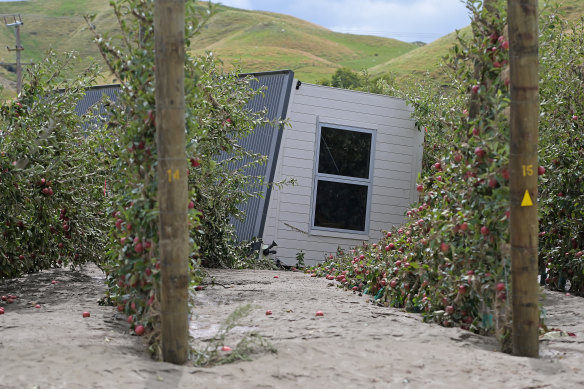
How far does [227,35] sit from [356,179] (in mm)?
123135

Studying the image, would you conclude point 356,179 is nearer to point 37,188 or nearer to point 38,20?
point 37,188

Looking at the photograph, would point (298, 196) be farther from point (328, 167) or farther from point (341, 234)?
point (341, 234)

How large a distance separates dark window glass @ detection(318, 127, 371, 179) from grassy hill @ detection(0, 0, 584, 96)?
195 feet

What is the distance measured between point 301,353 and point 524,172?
186cm

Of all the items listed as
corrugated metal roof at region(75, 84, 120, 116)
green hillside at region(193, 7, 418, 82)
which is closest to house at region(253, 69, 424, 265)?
corrugated metal roof at region(75, 84, 120, 116)

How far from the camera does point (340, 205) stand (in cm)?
1178

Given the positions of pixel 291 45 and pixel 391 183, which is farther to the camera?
pixel 291 45

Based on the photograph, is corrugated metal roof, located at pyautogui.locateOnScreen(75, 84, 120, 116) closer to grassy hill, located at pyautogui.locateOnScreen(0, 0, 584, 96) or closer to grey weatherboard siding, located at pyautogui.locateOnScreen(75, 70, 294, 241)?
grey weatherboard siding, located at pyautogui.locateOnScreen(75, 70, 294, 241)

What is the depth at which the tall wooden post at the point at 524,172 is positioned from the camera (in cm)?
446

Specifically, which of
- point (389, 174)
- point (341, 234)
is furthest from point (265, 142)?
point (389, 174)

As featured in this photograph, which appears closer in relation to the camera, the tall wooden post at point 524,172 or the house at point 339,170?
the tall wooden post at point 524,172

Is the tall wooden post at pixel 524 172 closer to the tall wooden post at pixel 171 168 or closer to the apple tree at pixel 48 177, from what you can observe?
the tall wooden post at pixel 171 168

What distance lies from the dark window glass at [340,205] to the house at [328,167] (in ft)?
0.06

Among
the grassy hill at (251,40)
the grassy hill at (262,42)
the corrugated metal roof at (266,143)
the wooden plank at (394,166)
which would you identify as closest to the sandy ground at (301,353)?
the corrugated metal roof at (266,143)
